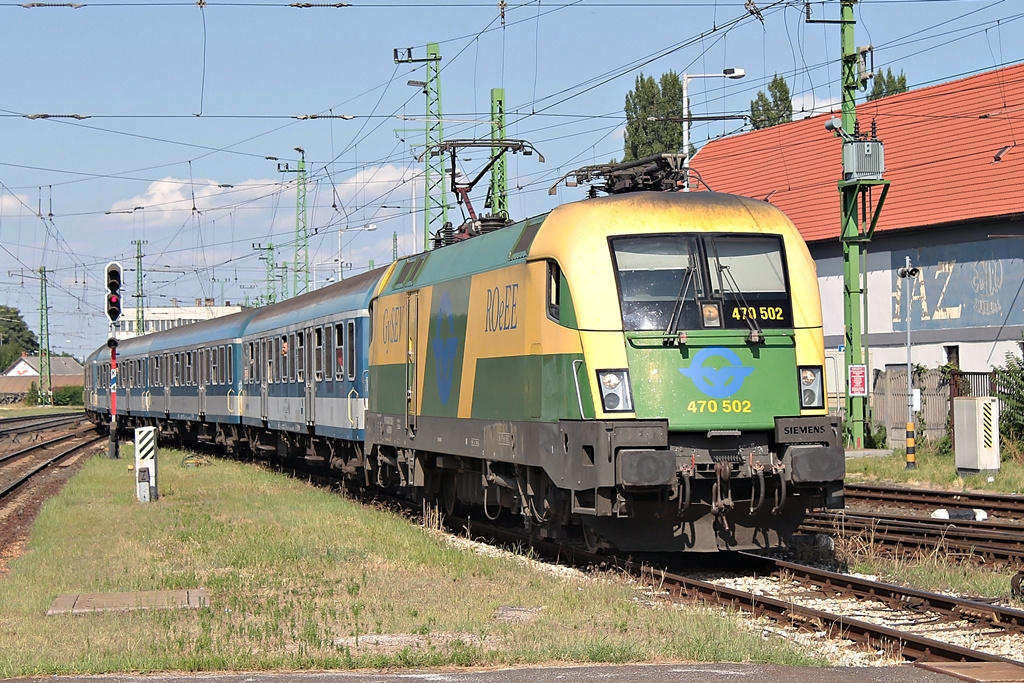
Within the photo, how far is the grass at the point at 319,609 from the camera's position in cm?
889

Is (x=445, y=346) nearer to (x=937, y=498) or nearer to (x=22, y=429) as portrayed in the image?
(x=937, y=498)

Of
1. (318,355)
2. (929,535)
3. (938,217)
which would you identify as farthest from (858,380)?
(938,217)

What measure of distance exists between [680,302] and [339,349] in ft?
38.8

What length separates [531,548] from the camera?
46.5 feet

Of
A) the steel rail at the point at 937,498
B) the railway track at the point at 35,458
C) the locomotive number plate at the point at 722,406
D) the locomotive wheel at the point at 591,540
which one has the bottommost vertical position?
the railway track at the point at 35,458

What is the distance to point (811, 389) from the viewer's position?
496 inches

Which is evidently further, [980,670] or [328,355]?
[328,355]

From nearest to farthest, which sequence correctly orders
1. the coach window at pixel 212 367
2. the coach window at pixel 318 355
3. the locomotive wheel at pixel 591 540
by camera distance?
the locomotive wheel at pixel 591 540
the coach window at pixel 318 355
the coach window at pixel 212 367

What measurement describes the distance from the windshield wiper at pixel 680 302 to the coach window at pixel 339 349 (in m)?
11.2

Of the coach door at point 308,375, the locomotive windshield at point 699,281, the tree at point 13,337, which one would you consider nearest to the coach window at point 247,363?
the coach door at point 308,375

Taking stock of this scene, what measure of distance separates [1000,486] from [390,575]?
13.6 meters

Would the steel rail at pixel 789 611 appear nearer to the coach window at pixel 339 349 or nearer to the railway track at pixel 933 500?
the railway track at pixel 933 500

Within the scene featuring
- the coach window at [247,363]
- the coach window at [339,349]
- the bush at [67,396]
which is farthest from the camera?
the bush at [67,396]

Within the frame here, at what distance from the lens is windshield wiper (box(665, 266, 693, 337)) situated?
12219mm
